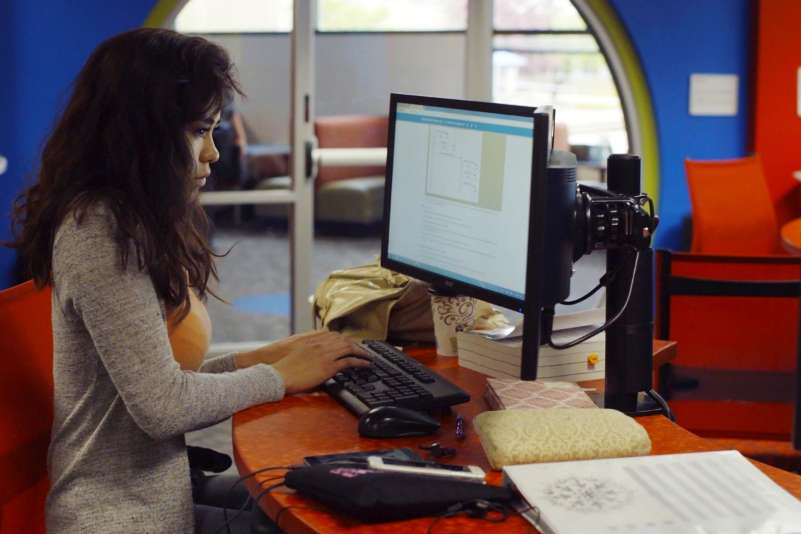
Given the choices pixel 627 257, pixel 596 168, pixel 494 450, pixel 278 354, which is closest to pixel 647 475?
pixel 494 450

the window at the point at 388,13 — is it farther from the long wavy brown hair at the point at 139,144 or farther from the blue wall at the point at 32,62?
the long wavy brown hair at the point at 139,144

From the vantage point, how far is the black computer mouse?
1.67 meters

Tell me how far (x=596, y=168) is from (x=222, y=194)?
3.51m

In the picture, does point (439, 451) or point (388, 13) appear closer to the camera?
point (439, 451)

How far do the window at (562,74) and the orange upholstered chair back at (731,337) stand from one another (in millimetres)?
4510

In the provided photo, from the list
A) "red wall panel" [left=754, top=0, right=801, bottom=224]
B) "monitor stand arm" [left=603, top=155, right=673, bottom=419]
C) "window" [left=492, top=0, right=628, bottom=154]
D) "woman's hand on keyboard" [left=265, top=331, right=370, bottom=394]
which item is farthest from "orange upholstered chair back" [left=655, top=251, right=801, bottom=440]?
"window" [left=492, top=0, right=628, bottom=154]

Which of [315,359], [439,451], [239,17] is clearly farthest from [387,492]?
[239,17]

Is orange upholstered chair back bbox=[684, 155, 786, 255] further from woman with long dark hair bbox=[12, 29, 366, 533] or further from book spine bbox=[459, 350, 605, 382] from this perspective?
woman with long dark hair bbox=[12, 29, 366, 533]

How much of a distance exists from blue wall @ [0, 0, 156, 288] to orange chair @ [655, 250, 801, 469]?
290 cm

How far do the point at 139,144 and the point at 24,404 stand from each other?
438mm

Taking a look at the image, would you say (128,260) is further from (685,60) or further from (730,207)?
(685,60)

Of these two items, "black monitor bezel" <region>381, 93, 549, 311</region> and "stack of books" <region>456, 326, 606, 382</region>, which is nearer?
"black monitor bezel" <region>381, 93, 549, 311</region>

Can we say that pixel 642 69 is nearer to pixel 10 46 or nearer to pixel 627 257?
pixel 10 46

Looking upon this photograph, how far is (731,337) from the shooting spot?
8.66 feet
